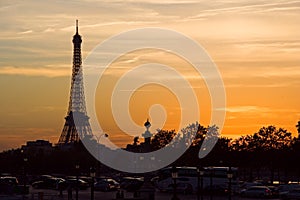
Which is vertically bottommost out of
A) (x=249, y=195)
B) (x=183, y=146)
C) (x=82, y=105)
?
(x=249, y=195)

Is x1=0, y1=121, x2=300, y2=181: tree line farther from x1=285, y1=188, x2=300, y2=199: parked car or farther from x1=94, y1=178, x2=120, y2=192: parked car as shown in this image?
x1=285, y1=188, x2=300, y2=199: parked car

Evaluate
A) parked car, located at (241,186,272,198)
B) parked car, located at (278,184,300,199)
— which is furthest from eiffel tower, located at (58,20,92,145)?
parked car, located at (241,186,272,198)

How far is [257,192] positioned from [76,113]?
99.1m

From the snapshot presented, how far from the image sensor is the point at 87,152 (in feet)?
477

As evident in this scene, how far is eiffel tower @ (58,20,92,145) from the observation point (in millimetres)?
162000

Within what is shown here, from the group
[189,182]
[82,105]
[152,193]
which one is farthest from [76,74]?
[152,193]

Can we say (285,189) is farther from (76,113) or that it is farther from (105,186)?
(76,113)

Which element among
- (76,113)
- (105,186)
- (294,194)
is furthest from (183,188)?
(76,113)

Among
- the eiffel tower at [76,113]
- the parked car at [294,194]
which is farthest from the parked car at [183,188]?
the eiffel tower at [76,113]

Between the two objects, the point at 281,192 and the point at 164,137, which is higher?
the point at 164,137

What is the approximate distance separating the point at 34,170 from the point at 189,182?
54964mm

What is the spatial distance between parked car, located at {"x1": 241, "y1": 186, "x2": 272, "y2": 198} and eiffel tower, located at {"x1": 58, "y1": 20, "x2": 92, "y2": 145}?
9353 centimetres

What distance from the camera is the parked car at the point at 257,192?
69.3 meters

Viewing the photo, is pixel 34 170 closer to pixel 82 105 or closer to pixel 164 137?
pixel 164 137
